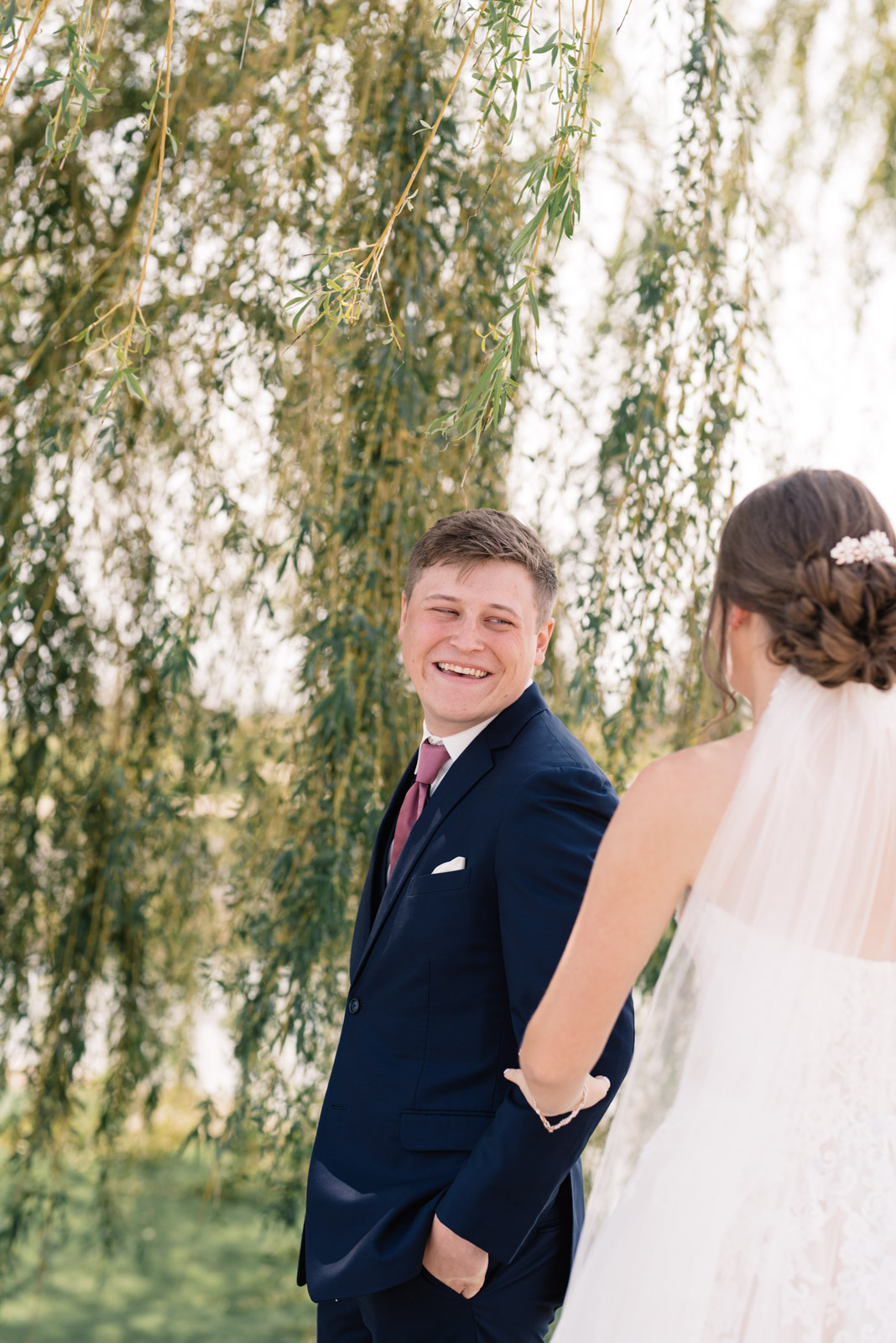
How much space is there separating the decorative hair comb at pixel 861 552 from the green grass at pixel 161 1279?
2672mm

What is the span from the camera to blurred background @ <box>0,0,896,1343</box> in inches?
94.0

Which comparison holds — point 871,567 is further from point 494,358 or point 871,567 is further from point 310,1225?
point 310,1225

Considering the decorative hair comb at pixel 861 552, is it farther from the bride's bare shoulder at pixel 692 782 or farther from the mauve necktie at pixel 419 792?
the mauve necktie at pixel 419 792

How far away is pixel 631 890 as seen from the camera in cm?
119

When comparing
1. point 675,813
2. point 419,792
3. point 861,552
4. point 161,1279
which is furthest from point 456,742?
point 161,1279

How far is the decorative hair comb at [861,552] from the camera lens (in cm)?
118

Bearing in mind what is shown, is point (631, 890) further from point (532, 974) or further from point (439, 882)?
point (439, 882)

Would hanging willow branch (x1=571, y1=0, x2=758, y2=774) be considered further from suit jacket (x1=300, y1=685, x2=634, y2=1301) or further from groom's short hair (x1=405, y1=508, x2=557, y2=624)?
suit jacket (x1=300, y1=685, x2=634, y2=1301)

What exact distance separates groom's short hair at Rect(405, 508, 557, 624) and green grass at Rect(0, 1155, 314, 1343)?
214 centimetres

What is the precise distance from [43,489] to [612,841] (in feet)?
6.56

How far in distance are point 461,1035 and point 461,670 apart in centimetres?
49

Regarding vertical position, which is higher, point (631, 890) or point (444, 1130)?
point (631, 890)

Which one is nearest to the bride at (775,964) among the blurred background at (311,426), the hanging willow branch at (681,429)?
the blurred background at (311,426)

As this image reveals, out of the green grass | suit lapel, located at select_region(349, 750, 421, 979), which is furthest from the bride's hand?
the green grass
